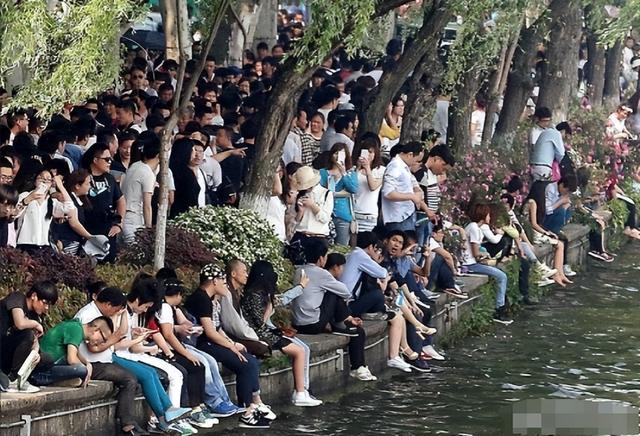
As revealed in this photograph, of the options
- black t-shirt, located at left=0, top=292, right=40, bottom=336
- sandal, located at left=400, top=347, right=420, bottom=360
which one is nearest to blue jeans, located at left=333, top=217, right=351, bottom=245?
sandal, located at left=400, top=347, right=420, bottom=360

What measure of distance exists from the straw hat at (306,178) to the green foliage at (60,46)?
7.59ft

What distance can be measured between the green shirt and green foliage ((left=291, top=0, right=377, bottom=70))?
4880mm

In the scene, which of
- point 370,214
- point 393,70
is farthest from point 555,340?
point 393,70

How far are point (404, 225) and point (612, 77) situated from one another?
1677 cm

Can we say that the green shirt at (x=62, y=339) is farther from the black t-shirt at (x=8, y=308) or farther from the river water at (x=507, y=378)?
the river water at (x=507, y=378)

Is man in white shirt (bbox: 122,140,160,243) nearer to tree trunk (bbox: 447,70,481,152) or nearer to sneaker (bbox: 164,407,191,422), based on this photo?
sneaker (bbox: 164,407,191,422)

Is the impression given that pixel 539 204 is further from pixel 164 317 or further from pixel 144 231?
pixel 164 317

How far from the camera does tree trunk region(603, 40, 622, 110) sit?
3297cm

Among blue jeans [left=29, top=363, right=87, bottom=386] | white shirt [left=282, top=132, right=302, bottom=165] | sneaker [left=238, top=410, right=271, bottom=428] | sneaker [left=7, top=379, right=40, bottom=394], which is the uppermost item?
white shirt [left=282, top=132, right=302, bottom=165]

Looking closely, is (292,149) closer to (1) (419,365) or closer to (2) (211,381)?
(1) (419,365)

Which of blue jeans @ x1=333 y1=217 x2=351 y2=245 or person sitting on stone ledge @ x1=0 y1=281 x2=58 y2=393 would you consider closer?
person sitting on stone ledge @ x1=0 y1=281 x2=58 y2=393

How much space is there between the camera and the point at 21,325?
39.1 feet

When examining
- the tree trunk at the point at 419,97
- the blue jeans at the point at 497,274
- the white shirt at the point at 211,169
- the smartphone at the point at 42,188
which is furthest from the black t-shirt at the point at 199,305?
the tree trunk at the point at 419,97

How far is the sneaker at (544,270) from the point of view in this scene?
21219mm
